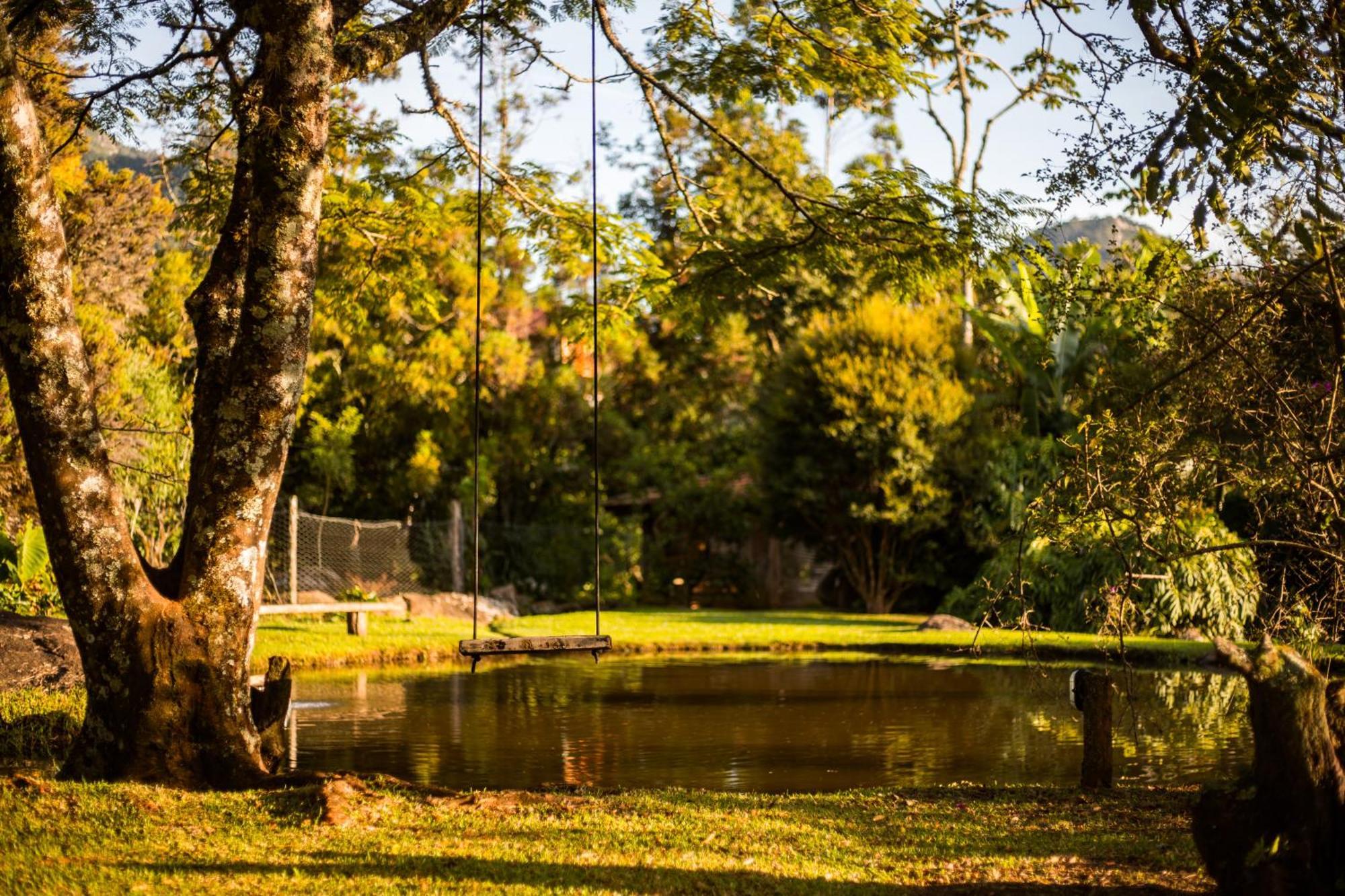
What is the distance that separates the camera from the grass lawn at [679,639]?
15.7 metres

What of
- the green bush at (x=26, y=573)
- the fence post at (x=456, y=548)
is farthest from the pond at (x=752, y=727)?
the fence post at (x=456, y=548)

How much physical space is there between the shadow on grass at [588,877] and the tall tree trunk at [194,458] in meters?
1.63

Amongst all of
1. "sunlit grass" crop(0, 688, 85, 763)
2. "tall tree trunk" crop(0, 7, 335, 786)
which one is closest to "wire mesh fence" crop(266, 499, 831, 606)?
"sunlit grass" crop(0, 688, 85, 763)

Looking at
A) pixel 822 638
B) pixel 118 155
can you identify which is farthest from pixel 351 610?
pixel 118 155

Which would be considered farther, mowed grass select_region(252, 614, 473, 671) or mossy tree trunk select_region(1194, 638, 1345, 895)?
mowed grass select_region(252, 614, 473, 671)

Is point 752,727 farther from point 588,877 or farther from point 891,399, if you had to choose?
point 891,399

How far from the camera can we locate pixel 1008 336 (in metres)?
22.3

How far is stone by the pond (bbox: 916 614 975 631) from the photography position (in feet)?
62.0

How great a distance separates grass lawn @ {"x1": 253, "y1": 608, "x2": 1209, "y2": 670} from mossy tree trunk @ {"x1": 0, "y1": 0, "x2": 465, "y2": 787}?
6492 millimetres

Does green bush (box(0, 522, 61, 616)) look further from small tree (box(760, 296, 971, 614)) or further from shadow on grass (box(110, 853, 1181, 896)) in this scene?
small tree (box(760, 296, 971, 614))

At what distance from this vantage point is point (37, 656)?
10.7m

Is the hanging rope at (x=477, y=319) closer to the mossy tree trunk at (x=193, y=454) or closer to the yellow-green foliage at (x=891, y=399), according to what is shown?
the mossy tree trunk at (x=193, y=454)

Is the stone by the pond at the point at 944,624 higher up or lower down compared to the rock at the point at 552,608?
higher up

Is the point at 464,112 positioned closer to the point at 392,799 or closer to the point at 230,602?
the point at 230,602
